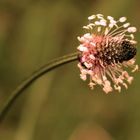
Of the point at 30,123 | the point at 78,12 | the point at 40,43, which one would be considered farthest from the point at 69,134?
the point at 78,12

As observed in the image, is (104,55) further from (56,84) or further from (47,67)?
(56,84)

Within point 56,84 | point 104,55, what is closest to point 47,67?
point 104,55

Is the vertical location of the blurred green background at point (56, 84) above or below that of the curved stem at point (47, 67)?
above

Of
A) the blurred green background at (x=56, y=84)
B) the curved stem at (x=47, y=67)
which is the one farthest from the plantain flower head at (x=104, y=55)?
the blurred green background at (x=56, y=84)

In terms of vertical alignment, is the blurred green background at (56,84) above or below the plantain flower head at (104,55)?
above

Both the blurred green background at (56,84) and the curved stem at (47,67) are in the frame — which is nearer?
the curved stem at (47,67)

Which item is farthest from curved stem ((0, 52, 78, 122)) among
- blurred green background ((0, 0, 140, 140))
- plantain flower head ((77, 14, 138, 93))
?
blurred green background ((0, 0, 140, 140))

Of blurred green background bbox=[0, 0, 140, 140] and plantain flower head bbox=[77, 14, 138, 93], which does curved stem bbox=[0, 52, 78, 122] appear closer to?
plantain flower head bbox=[77, 14, 138, 93]

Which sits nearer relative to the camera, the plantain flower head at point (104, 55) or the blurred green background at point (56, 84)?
the plantain flower head at point (104, 55)

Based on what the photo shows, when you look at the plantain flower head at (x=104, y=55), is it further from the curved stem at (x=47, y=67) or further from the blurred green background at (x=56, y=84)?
the blurred green background at (x=56, y=84)
